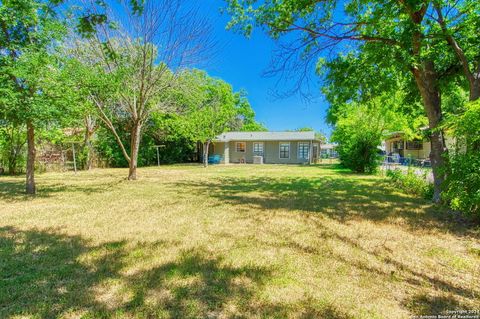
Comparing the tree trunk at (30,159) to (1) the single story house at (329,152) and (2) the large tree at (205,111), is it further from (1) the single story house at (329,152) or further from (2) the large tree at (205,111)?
(1) the single story house at (329,152)

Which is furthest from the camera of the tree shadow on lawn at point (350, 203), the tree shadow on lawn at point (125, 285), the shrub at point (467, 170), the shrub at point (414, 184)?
the shrub at point (414, 184)

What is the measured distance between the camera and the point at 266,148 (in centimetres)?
2727

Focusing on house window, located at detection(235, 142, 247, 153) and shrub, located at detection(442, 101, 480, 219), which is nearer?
shrub, located at detection(442, 101, 480, 219)

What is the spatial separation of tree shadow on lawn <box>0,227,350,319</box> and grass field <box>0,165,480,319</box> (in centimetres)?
1

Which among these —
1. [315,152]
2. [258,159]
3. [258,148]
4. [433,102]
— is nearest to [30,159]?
[433,102]

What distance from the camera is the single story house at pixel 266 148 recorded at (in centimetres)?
2617

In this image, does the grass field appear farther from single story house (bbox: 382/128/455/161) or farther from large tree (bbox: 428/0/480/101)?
single story house (bbox: 382/128/455/161)

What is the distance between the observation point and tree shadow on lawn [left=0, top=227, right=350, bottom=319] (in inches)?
92.7

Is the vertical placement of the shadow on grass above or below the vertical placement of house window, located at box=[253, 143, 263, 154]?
below

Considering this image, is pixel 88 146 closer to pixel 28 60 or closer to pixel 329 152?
pixel 28 60

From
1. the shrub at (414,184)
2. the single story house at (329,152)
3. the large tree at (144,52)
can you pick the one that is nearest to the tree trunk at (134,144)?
the large tree at (144,52)

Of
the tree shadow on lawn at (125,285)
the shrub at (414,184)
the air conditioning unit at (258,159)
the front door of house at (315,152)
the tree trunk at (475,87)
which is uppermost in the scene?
the tree trunk at (475,87)

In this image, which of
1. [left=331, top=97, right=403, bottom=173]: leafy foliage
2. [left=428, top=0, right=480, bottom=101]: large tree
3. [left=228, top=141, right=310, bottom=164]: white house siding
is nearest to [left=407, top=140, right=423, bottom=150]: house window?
[left=228, top=141, right=310, bottom=164]: white house siding

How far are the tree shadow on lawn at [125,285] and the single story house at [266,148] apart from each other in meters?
22.3
